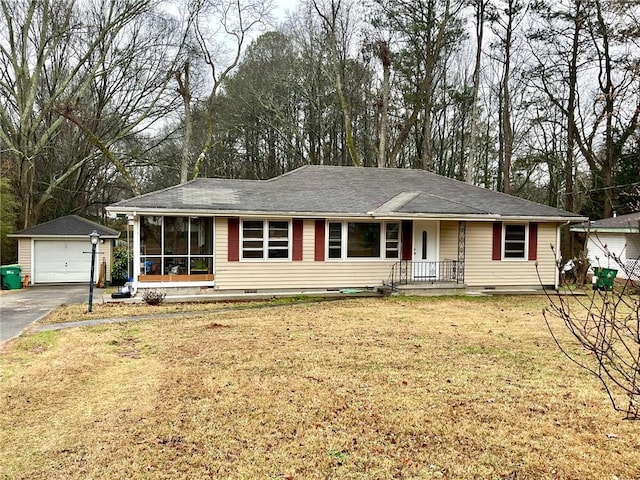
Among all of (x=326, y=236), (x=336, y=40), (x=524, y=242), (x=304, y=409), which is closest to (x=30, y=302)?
(x=326, y=236)

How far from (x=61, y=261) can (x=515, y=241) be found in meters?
18.0

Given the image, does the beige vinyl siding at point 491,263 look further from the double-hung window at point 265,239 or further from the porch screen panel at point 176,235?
the porch screen panel at point 176,235

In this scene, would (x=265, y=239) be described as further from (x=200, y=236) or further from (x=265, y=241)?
(x=200, y=236)

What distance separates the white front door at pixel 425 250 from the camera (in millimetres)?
14898

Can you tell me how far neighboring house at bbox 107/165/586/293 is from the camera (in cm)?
1355

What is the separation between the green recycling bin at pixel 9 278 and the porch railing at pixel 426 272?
546 inches

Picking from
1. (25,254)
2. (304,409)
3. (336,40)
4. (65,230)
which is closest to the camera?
(304,409)

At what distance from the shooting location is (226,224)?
13.6 meters

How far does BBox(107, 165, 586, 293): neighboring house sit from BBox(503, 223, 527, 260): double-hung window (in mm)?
35

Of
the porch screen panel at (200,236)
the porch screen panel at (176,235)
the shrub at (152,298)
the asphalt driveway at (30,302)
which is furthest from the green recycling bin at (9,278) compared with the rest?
the porch screen panel at (200,236)

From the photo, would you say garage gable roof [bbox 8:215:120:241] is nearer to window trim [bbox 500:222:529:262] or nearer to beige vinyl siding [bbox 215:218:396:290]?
beige vinyl siding [bbox 215:218:396:290]

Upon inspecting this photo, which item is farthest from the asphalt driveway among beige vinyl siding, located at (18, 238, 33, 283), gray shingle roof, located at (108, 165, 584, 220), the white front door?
the white front door

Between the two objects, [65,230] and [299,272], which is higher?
[65,230]

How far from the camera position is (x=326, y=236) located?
563 inches
